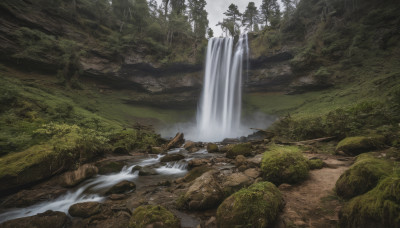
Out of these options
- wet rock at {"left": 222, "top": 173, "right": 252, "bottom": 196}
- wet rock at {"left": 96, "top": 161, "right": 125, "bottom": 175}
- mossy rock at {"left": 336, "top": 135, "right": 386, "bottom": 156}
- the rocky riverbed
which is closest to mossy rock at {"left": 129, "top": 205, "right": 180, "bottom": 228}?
the rocky riverbed

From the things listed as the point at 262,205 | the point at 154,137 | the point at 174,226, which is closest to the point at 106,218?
the point at 174,226

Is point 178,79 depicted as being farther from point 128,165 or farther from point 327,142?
point 327,142

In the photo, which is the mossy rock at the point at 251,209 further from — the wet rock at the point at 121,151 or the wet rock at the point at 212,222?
the wet rock at the point at 121,151

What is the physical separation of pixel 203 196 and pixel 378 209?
2.71m

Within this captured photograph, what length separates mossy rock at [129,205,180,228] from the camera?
2.91 m

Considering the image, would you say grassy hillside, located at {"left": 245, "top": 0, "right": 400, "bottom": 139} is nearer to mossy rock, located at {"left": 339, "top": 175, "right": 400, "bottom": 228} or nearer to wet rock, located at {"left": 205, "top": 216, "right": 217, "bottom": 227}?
mossy rock, located at {"left": 339, "top": 175, "right": 400, "bottom": 228}

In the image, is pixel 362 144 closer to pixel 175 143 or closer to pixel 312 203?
pixel 312 203

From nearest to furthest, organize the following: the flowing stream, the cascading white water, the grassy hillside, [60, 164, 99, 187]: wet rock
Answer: the flowing stream < [60, 164, 99, 187]: wet rock < the grassy hillside < the cascading white water

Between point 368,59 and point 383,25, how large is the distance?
12.4 ft

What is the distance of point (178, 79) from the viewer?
2708 centimetres

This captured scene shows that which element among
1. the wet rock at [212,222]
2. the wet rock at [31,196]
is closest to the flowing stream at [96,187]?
the wet rock at [31,196]

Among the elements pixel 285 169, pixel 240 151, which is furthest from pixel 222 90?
pixel 285 169

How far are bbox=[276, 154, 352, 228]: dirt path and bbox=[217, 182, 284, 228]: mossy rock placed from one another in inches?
8.4

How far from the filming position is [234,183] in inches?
160
